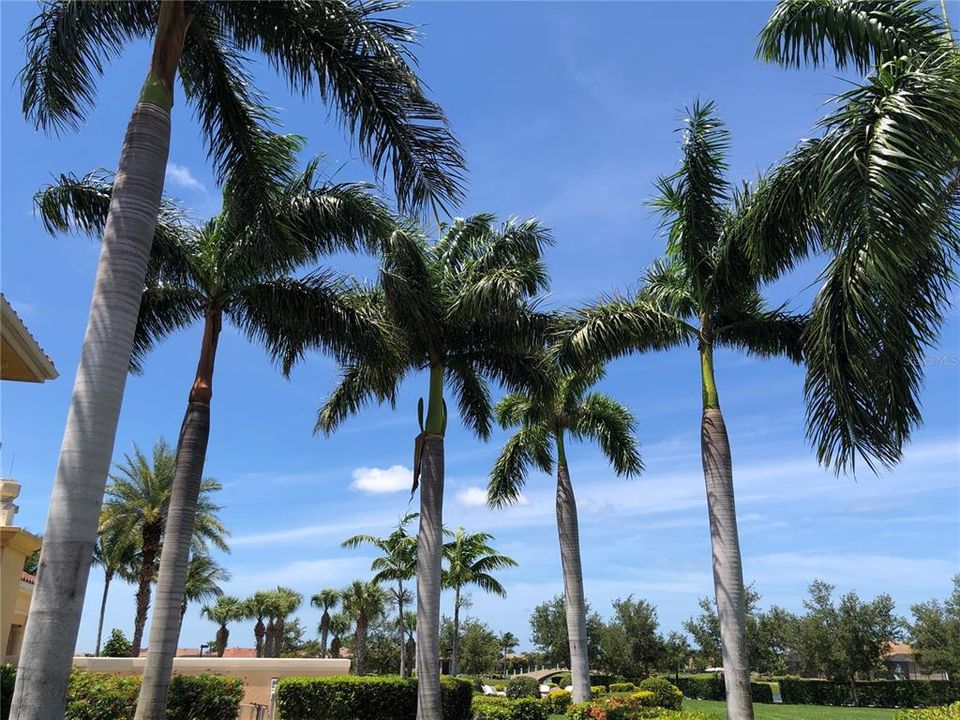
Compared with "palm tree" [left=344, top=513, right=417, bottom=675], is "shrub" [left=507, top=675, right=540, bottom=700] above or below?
below

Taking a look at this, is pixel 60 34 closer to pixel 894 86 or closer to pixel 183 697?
pixel 894 86

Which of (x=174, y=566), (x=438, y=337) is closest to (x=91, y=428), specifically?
(x=174, y=566)

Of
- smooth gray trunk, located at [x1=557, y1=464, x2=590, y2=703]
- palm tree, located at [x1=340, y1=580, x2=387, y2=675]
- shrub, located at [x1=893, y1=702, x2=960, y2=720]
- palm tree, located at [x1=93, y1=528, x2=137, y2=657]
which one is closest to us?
shrub, located at [x1=893, y1=702, x2=960, y2=720]

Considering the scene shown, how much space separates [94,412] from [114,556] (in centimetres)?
2886

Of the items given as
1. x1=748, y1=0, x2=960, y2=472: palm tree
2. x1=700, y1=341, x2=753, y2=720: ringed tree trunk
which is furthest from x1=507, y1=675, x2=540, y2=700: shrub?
x1=748, y1=0, x2=960, y2=472: palm tree

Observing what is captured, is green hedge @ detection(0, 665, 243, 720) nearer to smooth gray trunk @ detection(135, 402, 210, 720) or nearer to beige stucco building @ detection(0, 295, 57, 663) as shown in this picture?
smooth gray trunk @ detection(135, 402, 210, 720)

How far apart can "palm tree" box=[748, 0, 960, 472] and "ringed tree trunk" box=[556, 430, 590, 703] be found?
44.4ft

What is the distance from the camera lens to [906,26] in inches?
344

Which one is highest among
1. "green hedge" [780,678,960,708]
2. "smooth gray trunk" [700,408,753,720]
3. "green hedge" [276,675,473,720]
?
"smooth gray trunk" [700,408,753,720]

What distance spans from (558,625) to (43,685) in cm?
5332

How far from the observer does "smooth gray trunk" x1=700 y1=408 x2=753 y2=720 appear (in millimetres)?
11305

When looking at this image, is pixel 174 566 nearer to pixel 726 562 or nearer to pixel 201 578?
pixel 726 562

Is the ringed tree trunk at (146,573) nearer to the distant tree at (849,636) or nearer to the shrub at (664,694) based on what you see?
the shrub at (664,694)

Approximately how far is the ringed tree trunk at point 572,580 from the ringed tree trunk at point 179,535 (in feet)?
A: 37.6
